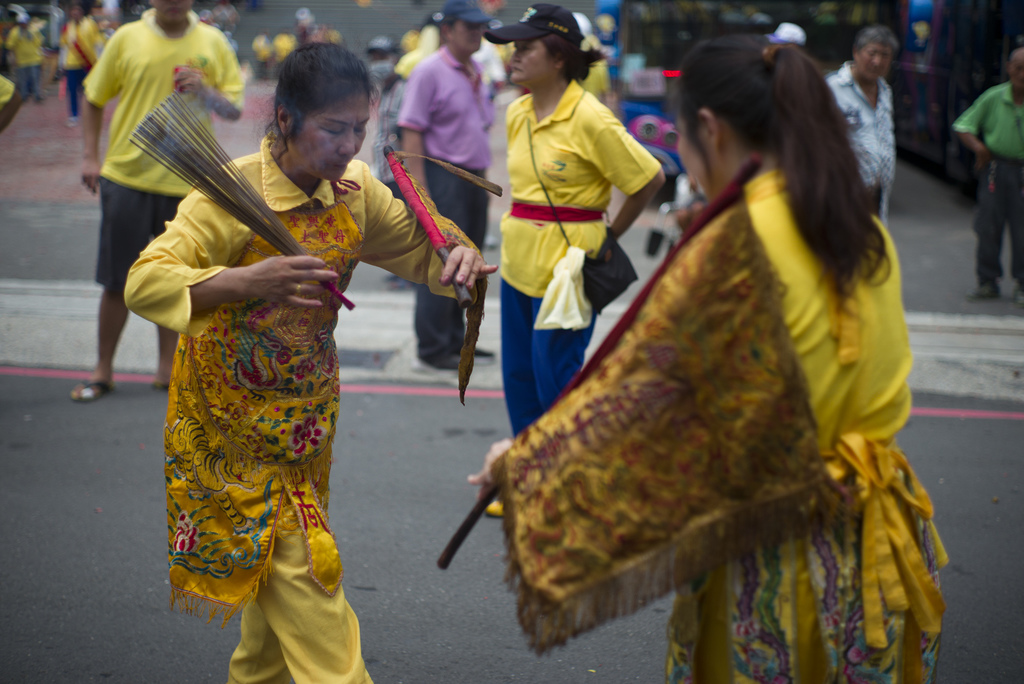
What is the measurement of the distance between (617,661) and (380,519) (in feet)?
4.41

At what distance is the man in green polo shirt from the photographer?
7141mm

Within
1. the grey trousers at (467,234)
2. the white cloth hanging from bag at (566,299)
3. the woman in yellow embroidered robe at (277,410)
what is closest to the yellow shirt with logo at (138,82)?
the grey trousers at (467,234)

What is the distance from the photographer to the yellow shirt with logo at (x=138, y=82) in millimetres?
4812

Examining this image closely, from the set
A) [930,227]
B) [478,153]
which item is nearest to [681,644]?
[478,153]

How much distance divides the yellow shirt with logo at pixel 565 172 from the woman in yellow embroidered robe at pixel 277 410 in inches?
59.2

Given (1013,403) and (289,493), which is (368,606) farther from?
(1013,403)

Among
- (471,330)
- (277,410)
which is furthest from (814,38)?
(277,410)

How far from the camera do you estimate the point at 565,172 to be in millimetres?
3615

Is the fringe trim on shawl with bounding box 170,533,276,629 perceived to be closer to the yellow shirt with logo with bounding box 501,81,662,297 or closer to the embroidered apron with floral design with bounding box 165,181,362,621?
the embroidered apron with floral design with bounding box 165,181,362,621

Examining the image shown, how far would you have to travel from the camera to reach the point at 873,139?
648 centimetres

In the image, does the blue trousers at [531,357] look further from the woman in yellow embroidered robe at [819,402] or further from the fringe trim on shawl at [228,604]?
the woman in yellow embroidered robe at [819,402]

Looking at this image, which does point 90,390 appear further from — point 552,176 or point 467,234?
point 552,176

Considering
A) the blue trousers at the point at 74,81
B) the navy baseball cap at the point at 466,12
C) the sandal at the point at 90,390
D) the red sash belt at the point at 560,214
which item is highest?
the navy baseball cap at the point at 466,12

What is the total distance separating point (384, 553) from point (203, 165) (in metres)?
2.09
